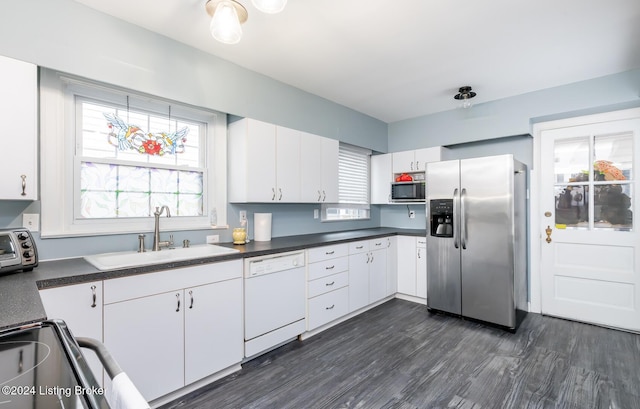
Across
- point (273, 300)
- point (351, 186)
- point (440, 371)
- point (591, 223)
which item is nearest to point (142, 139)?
point (273, 300)

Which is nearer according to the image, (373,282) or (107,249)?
(107,249)

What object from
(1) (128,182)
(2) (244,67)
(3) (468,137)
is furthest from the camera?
(3) (468,137)

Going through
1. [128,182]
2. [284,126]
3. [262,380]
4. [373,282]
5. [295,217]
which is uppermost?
[284,126]

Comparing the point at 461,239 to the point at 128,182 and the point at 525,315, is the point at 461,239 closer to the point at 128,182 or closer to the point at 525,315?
the point at 525,315

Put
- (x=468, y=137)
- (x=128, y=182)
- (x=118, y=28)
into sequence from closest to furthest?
(x=118, y=28) < (x=128, y=182) < (x=468, y=137)

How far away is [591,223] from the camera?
3.25 m

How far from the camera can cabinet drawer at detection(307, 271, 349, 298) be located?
9.48ft

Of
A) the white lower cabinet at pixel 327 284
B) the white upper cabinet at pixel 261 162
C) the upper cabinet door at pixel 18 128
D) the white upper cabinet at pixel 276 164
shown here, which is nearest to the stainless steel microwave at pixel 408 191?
the white upper cabinet at pixel 276 164

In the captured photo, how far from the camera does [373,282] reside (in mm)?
3643

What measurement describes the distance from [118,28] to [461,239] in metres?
3.59

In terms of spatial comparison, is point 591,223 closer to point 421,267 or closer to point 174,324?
point 421,267

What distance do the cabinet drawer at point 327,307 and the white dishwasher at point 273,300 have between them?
0.11m

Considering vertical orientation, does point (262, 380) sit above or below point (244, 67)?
below

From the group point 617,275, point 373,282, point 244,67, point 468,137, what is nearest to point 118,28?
point 244,67
